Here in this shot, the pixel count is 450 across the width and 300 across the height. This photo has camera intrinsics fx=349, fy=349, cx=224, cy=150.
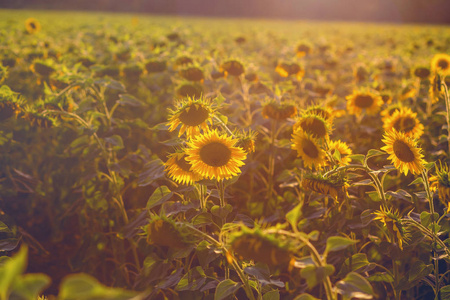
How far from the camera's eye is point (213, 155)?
3.95 ft

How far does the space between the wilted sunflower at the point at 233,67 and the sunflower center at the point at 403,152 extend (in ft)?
3.96

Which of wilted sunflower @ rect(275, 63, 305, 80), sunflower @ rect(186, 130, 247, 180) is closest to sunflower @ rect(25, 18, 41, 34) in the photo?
wilted sunflower @ rect(275, 63, 305, 80)

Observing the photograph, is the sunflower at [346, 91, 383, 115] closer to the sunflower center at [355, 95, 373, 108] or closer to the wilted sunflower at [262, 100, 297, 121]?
the sunflower center at [355, 95, 373, 108]

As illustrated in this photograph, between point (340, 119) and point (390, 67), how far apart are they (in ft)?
4.96

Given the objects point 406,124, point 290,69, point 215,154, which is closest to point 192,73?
point 290,69

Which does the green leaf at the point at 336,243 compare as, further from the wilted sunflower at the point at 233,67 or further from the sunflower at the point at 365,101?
the sunflower at the point at 365,101

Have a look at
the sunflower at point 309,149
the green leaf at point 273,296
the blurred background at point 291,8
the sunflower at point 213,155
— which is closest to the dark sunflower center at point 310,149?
the sunflower at point 309,149

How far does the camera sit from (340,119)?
9.78ft

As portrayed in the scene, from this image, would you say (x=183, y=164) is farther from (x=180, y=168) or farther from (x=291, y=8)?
(x=291, y=8)

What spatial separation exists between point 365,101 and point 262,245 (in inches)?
72.8

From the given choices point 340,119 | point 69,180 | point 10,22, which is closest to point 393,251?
point 340,119

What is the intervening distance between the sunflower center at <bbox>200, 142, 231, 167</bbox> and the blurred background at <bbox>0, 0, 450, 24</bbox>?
4588 cm

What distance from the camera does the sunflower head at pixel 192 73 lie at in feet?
7.29

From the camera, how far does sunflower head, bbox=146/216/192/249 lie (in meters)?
0.95
